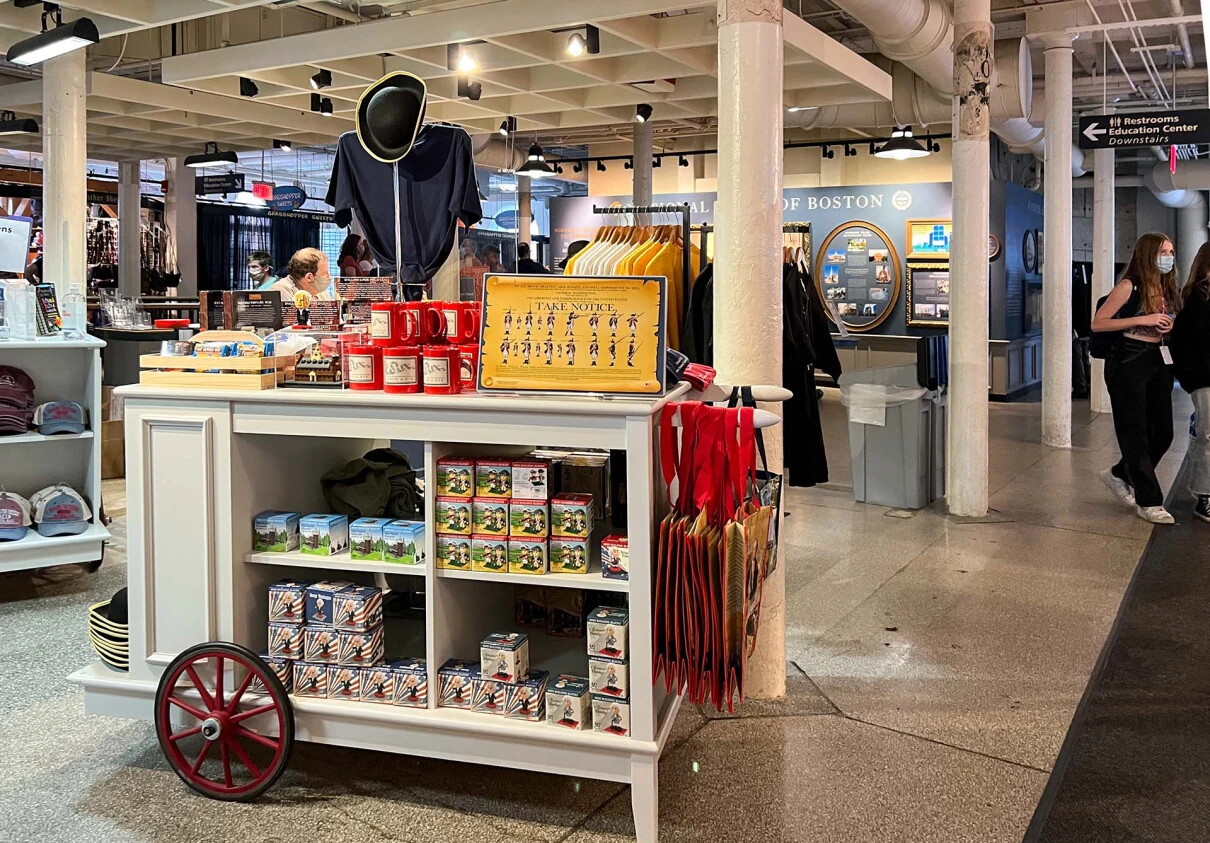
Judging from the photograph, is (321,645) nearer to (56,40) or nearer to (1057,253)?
(56,40)

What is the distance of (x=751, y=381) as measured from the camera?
140 inches

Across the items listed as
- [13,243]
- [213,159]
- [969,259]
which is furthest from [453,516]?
[213,159]

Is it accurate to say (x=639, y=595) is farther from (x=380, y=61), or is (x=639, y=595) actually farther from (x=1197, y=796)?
(x=380, y=61)

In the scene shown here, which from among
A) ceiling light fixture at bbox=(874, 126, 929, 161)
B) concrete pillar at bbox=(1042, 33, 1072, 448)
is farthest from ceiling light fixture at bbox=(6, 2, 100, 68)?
concrete pillar at bbox=(1042, 33, 1072, 448)

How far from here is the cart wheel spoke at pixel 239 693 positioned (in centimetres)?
292

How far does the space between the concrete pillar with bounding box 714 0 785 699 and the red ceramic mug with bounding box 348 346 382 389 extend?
121 centimetres

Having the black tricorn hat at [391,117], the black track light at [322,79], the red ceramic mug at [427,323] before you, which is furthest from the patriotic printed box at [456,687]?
the black track light at [322,79]

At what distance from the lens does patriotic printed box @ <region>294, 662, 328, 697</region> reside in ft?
9.75

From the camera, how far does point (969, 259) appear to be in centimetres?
641

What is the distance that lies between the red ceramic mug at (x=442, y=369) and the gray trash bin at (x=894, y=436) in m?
4.42

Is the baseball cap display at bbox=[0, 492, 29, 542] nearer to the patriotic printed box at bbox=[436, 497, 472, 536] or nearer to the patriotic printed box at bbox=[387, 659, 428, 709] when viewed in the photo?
the patriotic printed box at bbox=[387, 659, 428, 709]

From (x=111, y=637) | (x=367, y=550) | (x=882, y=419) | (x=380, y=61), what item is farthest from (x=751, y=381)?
(x=380, y=61)

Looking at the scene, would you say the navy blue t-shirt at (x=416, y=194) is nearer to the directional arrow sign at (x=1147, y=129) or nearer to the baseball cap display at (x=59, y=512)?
the baseball cap display at (x=59, y=512)

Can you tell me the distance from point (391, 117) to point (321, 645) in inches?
73.4
